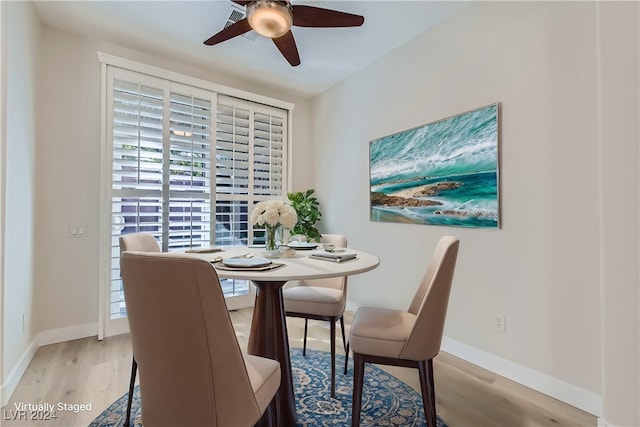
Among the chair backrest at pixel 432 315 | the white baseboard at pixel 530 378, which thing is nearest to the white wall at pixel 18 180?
the chair backrest at pixel 432 315

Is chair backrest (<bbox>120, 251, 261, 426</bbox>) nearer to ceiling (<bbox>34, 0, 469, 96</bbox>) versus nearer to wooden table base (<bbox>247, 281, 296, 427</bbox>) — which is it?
wooden table base (<bbox>247, 281, 296, 427</bbox>)

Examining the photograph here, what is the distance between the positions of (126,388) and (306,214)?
7.92 ft

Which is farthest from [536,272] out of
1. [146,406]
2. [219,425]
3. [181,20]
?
[181,20]

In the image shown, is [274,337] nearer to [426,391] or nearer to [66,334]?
[426,391]

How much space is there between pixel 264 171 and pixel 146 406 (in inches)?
122

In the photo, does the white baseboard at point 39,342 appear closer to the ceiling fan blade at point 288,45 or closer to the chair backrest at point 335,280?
the chair backrest at point 335,280

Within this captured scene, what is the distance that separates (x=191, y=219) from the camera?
3.26m

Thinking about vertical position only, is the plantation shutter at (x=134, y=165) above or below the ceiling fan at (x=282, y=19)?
below

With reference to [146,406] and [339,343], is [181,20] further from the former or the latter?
[339,343]

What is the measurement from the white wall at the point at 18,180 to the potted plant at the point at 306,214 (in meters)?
2.35

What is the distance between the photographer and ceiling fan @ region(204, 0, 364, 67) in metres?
1.66

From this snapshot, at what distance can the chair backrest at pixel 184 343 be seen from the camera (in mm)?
870

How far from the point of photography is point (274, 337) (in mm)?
1532

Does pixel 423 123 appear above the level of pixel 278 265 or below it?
above
